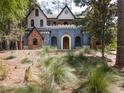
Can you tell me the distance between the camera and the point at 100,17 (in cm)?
2566

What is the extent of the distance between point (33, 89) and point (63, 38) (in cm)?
→ 4500

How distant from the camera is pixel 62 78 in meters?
9.70

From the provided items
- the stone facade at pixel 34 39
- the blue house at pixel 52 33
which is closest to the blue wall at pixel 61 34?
the blue house at pixel 52 33

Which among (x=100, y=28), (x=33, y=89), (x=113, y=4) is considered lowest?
(x=33, y=89)

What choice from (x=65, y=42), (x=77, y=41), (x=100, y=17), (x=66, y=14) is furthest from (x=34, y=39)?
(x=100, y=17)

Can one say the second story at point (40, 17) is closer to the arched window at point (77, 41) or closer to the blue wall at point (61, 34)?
the blue wall at point (61, 34)

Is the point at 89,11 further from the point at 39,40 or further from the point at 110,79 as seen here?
Result: the point at 39,40

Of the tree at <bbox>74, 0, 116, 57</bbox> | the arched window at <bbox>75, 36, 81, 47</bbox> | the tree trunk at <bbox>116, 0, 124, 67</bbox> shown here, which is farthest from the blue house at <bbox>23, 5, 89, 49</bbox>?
the tree trunk at <bbox>116, 0, 124, 67</bbox>

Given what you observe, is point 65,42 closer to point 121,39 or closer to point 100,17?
point 100,17

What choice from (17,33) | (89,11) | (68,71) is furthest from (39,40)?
(68,71)

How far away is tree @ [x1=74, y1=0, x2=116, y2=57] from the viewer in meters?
25.0

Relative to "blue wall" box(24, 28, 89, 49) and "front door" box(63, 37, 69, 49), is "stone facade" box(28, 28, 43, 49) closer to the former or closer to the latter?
"blue wall" box(24, 28, 89, 49)

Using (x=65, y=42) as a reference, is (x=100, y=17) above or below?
above

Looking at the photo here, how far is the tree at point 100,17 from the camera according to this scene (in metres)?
25.0
